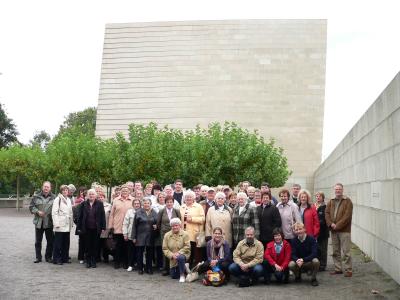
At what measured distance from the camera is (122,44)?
151 ft

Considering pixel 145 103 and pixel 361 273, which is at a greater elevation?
pixel 145 103

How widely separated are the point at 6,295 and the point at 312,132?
36.1m

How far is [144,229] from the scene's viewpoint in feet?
31.8

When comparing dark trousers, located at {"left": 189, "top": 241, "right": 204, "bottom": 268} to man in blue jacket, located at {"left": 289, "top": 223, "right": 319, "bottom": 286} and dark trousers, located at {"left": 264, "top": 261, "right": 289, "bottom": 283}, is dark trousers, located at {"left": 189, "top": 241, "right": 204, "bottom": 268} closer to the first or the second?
dark trousers, located at {"left": 264, "top": 261, "right": 289, "bottom": 283}

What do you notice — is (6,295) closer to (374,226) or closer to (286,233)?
(286,233)

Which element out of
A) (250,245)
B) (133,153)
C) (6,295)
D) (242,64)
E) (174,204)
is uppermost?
(242,64)

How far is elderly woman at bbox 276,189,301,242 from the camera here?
9188 millimetres

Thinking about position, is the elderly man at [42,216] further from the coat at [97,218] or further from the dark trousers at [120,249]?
the dark trousers at [120,249]

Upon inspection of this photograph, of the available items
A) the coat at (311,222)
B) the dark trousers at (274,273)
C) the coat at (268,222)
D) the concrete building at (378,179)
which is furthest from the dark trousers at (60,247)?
the concrete building at (378,179)

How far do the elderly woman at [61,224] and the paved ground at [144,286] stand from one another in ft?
1.54

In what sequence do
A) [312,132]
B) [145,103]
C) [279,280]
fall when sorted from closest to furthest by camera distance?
1. [279,280]
2. [312,132]
3. [145,103]

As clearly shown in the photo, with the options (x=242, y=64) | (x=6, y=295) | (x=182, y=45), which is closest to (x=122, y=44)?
(x=182, y=45)

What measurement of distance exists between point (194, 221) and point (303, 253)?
215 cm

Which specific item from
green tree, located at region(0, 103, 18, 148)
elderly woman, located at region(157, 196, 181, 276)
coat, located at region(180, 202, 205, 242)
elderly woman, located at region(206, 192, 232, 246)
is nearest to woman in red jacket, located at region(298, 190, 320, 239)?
elderly woman, located at region(206, 192, 232, 246)
